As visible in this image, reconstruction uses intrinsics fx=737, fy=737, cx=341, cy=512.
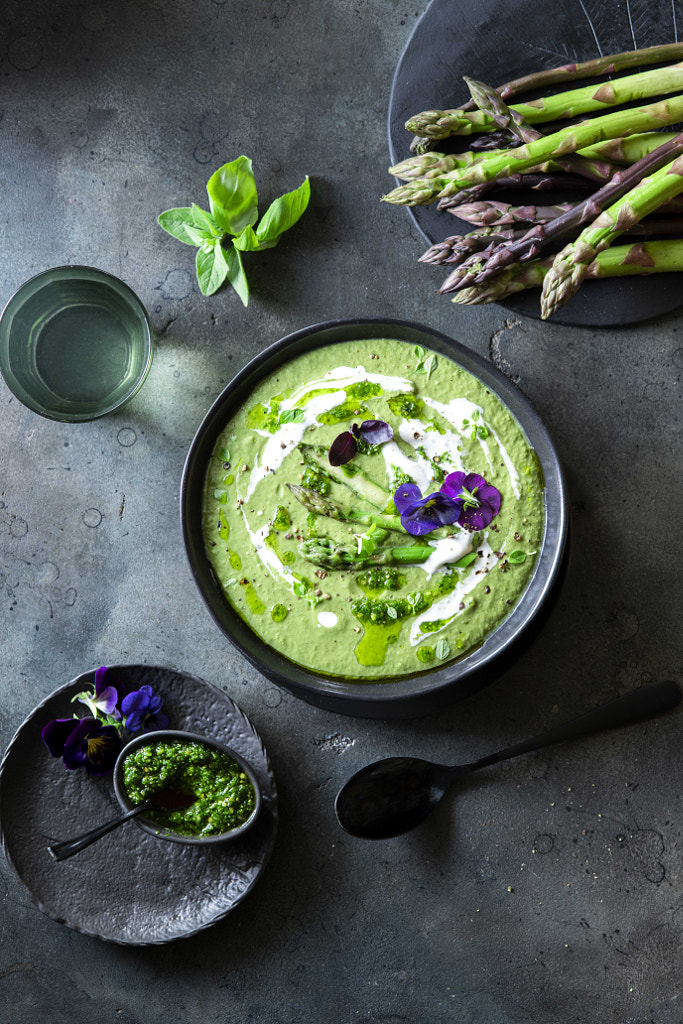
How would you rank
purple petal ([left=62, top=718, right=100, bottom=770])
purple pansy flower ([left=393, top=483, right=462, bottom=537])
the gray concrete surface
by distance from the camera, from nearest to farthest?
purple pansy flower ([left=393, top=483, right=462, bottom=537]) → purple petal ([left=62, top=718, right=100, bottom=770]) → the gray concrete surface

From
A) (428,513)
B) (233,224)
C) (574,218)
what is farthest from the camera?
(233,224)

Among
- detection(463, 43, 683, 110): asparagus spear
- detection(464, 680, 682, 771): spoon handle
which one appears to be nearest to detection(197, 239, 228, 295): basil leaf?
detection(463, 43, 683, 110): asparagus spear

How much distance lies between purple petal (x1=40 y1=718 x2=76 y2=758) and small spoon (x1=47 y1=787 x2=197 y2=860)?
0.86ft

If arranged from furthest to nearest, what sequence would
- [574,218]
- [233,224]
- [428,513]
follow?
[233,224], [574,218], [428,513]

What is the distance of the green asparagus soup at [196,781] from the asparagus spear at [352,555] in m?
0.65

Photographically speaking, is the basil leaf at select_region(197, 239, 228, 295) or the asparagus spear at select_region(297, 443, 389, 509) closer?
the asparagus spear at select_region(297, 443, 389, 509)

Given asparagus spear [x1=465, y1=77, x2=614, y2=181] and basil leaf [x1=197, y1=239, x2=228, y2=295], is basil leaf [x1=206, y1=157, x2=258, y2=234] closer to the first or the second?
basil leaf [x1=197, y1=239, x2=228, y2=295]

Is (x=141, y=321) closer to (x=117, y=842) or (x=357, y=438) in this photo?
(x=357, y=438)

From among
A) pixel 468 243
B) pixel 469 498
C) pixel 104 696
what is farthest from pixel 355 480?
pixel 104 696

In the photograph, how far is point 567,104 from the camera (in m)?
2.24

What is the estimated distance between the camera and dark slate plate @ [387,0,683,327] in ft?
7.59

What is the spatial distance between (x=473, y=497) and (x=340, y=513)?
1.29 ft

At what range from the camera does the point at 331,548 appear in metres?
2.16

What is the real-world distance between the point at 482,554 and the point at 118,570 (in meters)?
1.19
